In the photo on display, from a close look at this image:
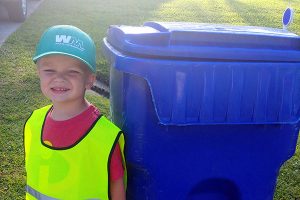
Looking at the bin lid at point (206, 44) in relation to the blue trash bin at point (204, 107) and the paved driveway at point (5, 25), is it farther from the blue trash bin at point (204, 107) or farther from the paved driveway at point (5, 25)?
the paved driveway at point (5, 25)

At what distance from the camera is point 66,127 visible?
178 centimetres

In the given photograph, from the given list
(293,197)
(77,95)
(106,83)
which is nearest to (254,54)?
(77,95)

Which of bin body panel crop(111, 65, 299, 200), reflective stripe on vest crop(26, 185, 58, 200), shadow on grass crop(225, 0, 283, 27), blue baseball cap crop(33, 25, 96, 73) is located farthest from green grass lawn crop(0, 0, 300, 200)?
blue baseball cap crop(33, 25, 96, 73)

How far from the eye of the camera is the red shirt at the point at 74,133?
174cm

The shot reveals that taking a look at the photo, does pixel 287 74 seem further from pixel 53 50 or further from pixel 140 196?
pixel 53 50

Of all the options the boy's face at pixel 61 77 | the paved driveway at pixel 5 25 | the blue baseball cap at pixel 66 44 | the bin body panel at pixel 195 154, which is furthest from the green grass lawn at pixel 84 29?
the blue baseball cap at pixel 66 44

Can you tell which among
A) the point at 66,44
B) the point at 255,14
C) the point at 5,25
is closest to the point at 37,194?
the point at 66,44

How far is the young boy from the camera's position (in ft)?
5.65

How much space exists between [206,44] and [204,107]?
0.24 meters

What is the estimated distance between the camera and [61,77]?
5.74 ft

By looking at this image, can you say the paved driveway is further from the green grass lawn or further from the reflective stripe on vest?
the reflective stripe on vest

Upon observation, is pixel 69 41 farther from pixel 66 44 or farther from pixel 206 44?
pixel 206 44

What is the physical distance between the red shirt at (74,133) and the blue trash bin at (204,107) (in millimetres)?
83

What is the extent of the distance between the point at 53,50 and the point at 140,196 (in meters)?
0.70
